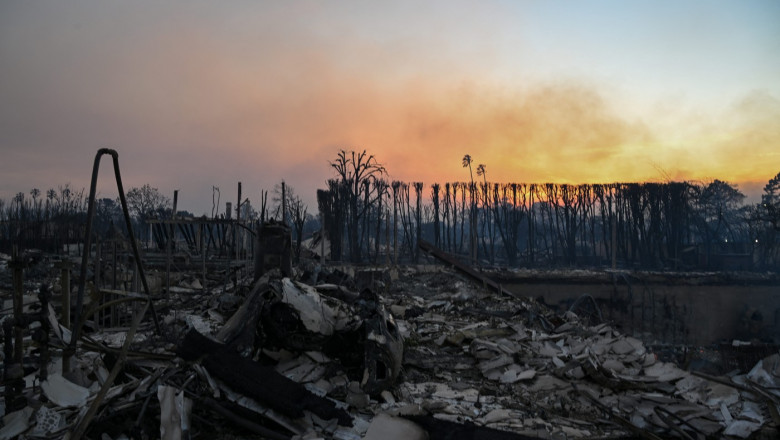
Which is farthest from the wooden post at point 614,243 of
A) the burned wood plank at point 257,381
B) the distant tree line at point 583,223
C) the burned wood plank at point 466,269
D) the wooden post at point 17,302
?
the wooden post at point 17,302

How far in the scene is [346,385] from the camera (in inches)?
232

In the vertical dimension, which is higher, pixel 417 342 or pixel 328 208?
pixel 328 208

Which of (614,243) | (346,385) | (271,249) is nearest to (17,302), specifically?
(346,385)

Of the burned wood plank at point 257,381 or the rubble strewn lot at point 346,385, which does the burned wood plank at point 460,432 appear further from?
the burned wood plank at point 257,381

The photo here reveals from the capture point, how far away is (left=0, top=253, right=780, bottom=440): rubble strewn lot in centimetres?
459

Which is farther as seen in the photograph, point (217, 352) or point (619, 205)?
point (619, 205)

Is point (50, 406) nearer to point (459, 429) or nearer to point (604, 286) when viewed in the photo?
point (459, 429)

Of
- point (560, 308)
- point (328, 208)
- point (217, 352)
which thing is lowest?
point (560, 308)

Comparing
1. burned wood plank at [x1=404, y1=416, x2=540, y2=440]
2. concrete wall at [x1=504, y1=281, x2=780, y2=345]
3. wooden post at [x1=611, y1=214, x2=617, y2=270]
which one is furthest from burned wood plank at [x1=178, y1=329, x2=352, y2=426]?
wooden post at [x1=611, y1=214, x2=617, y2=270]

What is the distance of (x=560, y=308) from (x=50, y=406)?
1685 cm

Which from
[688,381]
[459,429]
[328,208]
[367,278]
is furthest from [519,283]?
[459,429]

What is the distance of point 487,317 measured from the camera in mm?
11508

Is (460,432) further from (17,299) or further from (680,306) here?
(680,306)

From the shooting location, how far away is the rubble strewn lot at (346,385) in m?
4.59
